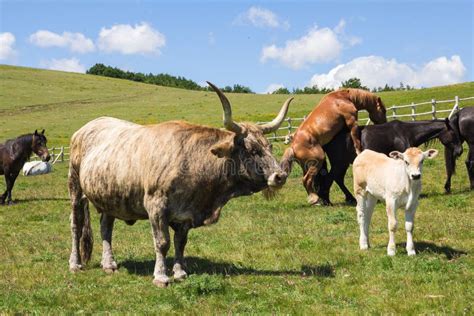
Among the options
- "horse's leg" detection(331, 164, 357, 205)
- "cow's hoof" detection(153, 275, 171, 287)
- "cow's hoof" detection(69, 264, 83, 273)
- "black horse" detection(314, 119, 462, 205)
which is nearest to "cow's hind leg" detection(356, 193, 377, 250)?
"cow's hoof" detection(153, 275, 171, 287)

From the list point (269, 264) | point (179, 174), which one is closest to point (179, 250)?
point (179, 174)

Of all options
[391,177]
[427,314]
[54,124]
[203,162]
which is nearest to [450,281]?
[427,314]

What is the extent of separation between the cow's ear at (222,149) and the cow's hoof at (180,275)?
1.74 metres

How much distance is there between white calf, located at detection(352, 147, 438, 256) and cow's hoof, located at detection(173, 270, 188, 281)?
3.17 metres

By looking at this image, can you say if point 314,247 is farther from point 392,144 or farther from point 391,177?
point 392,144

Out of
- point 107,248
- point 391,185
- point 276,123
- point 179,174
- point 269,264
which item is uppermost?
point 276,123

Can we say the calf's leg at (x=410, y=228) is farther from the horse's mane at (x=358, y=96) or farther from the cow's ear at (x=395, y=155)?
the horse's mane at (x=358, y=96)

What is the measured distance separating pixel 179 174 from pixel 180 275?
1434 millimetres

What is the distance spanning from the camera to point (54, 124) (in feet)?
186

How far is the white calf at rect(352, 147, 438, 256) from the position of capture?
869cm

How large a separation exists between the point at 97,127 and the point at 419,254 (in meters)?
5.62

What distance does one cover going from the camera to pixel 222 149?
781 centimetres

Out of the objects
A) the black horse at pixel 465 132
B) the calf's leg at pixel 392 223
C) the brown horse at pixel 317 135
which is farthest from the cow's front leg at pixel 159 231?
the black horse at pixel 465 132

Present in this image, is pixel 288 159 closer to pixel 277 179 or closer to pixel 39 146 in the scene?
pixel 277 179
